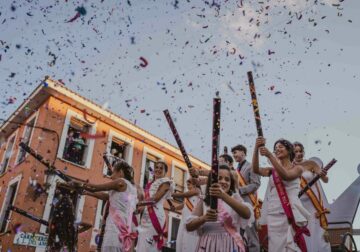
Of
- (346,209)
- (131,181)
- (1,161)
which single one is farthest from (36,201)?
(346,209)

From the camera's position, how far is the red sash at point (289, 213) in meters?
3.56

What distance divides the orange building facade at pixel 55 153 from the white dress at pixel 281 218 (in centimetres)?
1042

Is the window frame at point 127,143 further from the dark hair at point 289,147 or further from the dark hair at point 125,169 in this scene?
the dark hair at point 289,147

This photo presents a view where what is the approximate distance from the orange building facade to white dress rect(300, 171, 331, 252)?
10142 millimetres

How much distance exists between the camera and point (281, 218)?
12.4 ft

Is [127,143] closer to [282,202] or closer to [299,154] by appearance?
[299,154]

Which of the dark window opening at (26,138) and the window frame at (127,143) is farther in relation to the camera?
the window frame at (127,143)

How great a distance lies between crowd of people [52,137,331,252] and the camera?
9.81 feet

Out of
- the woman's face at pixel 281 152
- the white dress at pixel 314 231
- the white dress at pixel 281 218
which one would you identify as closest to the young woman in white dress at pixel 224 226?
the white dress at pixel 281 218

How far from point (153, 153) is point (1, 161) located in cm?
880

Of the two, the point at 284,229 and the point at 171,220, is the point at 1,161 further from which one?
the point at 284,229

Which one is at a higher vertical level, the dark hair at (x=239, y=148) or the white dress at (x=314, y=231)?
the dark hair at (x=239, y=148)

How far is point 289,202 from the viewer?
148 inches

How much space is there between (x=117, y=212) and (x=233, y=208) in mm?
2332
